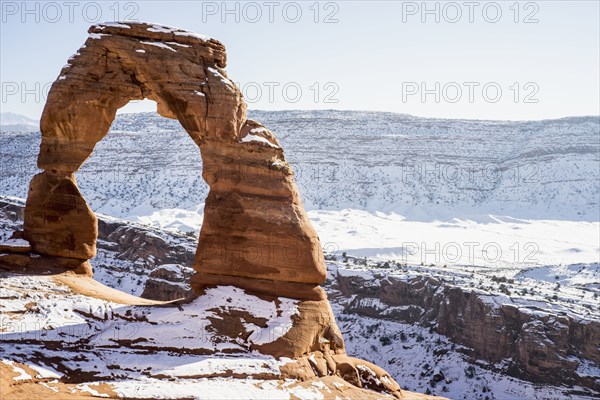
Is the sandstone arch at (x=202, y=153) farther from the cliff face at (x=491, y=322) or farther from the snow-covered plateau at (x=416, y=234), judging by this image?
the cliff face at (x=491, y=322)

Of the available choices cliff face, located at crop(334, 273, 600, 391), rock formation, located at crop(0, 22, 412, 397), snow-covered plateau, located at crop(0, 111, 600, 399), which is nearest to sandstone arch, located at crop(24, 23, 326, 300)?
rock formation, located at crop(0, 22, 412, 397)

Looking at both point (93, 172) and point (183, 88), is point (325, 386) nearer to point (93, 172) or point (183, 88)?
point (183, 88)

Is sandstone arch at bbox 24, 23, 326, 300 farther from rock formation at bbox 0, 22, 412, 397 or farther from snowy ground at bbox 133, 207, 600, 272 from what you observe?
snowy ground at bbox 133, 207, 600, 272

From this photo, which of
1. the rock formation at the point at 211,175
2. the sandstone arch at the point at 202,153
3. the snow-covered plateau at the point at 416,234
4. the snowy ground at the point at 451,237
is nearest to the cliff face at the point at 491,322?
the snow-covered plateau at the point at 416,234

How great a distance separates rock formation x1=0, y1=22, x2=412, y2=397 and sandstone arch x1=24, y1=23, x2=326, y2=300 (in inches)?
1.3

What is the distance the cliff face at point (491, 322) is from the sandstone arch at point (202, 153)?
1284 inches

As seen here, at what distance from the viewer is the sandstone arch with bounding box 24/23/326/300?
24.1 m

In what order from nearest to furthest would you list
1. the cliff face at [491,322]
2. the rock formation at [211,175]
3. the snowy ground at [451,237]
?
the rock formation at [211,175], the cliff face at [491,322], the snowy ground at [451,237]

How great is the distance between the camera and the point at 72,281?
975 inches

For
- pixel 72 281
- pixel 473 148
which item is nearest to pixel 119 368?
pixel 72 281

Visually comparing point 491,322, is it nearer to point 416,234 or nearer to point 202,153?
point 202,153

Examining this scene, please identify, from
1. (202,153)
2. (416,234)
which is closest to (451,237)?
(416,234)

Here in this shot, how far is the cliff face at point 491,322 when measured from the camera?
5225 centimetres

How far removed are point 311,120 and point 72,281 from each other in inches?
5437
